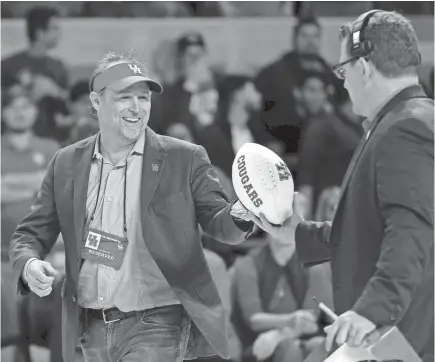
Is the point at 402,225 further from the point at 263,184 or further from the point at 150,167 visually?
the point at 150,167

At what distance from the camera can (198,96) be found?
580 centimetres

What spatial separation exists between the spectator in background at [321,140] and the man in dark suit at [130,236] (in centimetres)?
235

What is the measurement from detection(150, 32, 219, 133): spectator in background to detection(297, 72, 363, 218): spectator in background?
673 mm

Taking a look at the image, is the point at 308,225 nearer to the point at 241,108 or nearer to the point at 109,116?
the point at 109,116

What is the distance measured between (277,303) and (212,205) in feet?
7.26

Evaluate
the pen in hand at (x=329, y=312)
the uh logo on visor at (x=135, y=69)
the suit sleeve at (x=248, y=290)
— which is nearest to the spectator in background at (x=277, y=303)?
the suit sleeve at (x=248, y=290)

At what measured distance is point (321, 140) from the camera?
5746 millimetres

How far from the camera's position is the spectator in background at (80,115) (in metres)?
5.75

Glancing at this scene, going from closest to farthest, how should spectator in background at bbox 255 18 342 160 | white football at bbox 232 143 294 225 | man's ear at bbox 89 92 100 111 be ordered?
1. white football at bbox 232 143 294 225
2. man's ear at bbox 89 92 100 111
3. spectator in background at bbox 255 18 342 160

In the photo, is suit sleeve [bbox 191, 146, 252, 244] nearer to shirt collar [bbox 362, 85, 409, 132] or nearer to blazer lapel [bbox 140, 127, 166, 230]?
blazer lapel [bbox 140, 127, 166, 230]

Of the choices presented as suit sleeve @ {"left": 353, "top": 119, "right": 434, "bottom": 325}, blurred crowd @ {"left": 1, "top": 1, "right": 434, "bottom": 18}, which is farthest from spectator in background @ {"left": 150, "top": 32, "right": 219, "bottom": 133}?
suit sleeve @ {"left": 353, "top": 119, "right": 434, "bottom": 325}

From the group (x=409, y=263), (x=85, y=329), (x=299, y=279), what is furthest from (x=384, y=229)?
(x=299, y=279)

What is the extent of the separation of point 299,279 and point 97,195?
2.34 m

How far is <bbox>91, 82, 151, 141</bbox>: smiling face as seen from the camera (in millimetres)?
3400
